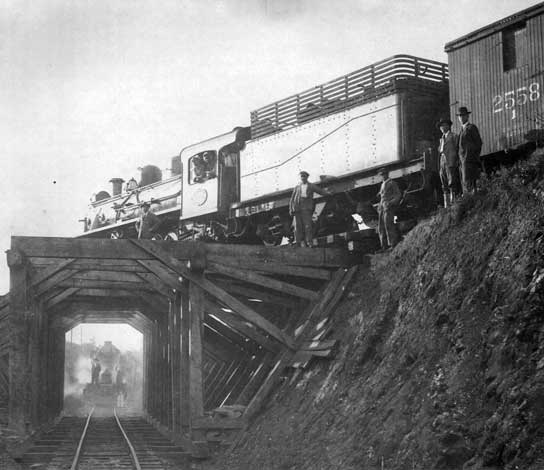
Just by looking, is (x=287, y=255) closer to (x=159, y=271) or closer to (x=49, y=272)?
(x=159, y=271)

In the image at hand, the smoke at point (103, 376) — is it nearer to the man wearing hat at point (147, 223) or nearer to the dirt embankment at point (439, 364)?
the man wearing hat at point (147, 223)

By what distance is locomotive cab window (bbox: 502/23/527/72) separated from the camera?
12516mm

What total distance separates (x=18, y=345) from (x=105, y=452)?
165 inches

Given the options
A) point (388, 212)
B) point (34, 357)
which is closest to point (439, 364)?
point (388, 212)

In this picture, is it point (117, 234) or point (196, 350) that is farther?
point (117, 234)

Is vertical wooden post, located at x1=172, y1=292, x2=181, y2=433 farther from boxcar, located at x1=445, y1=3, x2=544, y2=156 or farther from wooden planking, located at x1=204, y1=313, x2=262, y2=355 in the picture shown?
boxcar, located at x1=445, y1=3, x2=544, y2=156

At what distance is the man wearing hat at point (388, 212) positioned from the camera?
1333 centimetres

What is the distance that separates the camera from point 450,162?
40.2ft

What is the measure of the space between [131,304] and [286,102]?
24.7 feet

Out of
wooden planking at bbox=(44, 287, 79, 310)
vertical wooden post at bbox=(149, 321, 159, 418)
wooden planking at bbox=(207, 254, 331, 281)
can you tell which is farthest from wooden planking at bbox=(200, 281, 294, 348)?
vertical wooden post at bbox=(149, 321, 159, 418)

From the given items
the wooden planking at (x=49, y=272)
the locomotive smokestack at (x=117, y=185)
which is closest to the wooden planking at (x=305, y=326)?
the wooden planking at (x=49, y=272)

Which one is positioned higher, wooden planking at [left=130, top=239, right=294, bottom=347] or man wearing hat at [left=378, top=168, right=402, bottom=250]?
man wearing hat at [left=378, top=168, right=402, bottom=250]

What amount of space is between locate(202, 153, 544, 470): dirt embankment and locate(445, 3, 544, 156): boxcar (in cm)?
197

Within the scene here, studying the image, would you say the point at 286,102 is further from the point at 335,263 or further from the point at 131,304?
the point at 131,304
